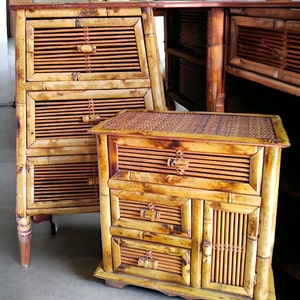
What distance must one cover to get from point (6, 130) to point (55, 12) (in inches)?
87.7

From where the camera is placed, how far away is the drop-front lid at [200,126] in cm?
123

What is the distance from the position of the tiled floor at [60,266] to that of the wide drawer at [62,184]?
8.1 inches

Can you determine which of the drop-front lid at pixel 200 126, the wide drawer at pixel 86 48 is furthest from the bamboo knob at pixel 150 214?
the wide drawer at pixel 86 48

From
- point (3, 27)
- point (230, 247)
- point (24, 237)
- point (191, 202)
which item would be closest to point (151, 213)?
point (191, 202)

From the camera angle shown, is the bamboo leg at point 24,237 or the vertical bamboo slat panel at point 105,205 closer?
the vertical bamboo slat panel at point 105,205

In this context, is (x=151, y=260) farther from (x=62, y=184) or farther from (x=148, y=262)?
(x=62, y=184)

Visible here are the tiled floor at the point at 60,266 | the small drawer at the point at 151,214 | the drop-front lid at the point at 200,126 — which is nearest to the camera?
the drop-front lid at the point at 200,126

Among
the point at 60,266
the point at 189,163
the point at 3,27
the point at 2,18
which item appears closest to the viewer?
the point at 189,163

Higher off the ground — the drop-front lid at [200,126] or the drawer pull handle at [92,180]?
the drop-front lid at [200,126]

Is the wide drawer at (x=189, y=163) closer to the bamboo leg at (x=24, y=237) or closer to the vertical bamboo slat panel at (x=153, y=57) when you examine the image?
the vertical bamboo slat panel at (x=153, y=57)

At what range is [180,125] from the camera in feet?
4.53

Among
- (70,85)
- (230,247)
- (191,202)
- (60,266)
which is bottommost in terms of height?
(60,266)

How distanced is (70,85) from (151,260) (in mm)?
659

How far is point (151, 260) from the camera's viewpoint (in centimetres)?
143
